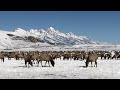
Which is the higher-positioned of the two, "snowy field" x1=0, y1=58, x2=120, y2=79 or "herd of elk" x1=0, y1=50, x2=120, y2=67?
"herd of elk" x1=0, y1=50, x2=120, y2=67

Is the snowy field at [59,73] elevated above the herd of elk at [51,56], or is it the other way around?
the herd of elk at [51,56]

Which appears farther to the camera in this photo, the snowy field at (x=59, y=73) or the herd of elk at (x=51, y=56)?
the herd of elk at (x=51, y=56)

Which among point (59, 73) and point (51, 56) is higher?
point (51, 56)

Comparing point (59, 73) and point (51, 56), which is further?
point (51, 56)

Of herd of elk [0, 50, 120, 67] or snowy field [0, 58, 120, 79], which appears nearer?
snowy field [0, 58, 120, 79]
